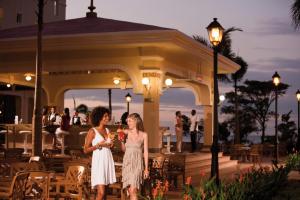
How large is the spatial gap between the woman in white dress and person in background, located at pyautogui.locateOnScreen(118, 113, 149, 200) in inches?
23.5

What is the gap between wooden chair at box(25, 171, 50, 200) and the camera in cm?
941

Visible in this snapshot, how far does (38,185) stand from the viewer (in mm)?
10195

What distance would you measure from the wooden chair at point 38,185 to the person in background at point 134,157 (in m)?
1.28

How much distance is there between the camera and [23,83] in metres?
28.1

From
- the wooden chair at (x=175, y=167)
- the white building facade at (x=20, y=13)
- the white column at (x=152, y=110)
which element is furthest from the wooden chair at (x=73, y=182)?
the white building facade at (x=20, y=13)

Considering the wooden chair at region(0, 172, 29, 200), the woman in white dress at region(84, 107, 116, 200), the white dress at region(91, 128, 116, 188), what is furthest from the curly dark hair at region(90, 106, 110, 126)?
the wooden chair at region(0, 172, 29, 200)

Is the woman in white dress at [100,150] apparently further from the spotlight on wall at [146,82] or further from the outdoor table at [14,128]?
the outdoor table at [14,128]

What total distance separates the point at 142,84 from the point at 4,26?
86.2ft

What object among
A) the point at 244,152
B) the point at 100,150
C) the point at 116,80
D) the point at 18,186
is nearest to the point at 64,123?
the point at 116,80

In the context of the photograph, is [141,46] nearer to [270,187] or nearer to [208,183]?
[270,187]

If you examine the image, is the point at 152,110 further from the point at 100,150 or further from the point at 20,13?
the point at 20,13

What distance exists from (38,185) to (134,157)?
5.74 ft

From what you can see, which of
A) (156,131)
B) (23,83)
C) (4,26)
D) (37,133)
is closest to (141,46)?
(156,131)

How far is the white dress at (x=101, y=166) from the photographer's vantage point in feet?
30.3
